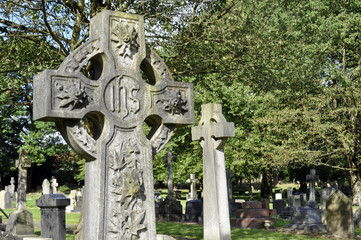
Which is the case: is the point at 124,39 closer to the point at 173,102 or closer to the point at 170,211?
the point at 173,102

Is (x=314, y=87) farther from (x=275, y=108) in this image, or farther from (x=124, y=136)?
(x=124, y=136)

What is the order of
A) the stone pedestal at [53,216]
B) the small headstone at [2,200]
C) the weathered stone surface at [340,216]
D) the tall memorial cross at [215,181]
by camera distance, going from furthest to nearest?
1. the small headstone at [2,200]
2. the weathered stone surface at [340,216]
3. the stone pedestal at [53,216]
4. the tall memorial cross at [215,181]

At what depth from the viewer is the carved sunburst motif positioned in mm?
4980

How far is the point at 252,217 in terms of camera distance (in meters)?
18.1

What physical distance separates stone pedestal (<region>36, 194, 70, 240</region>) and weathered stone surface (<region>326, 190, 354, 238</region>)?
Result: 30.2 ft

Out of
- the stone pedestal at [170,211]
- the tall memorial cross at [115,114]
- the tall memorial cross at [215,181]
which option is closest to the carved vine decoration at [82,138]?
the tall memorial cross at [115,114]

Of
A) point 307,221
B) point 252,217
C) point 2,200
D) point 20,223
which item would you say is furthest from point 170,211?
point 2,200

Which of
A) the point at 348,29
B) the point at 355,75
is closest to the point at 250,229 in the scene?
the point at 355,75

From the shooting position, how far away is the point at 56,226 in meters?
10.5

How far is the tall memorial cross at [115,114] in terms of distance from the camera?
15.0 ft

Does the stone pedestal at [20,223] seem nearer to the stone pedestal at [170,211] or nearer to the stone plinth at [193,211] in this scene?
the stone plinth at [193,211]

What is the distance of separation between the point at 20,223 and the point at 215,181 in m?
9.07

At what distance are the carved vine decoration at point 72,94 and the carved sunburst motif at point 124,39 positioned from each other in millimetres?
628

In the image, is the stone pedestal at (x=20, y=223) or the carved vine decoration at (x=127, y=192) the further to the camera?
the stone pedestal at (x=20, y=223)
